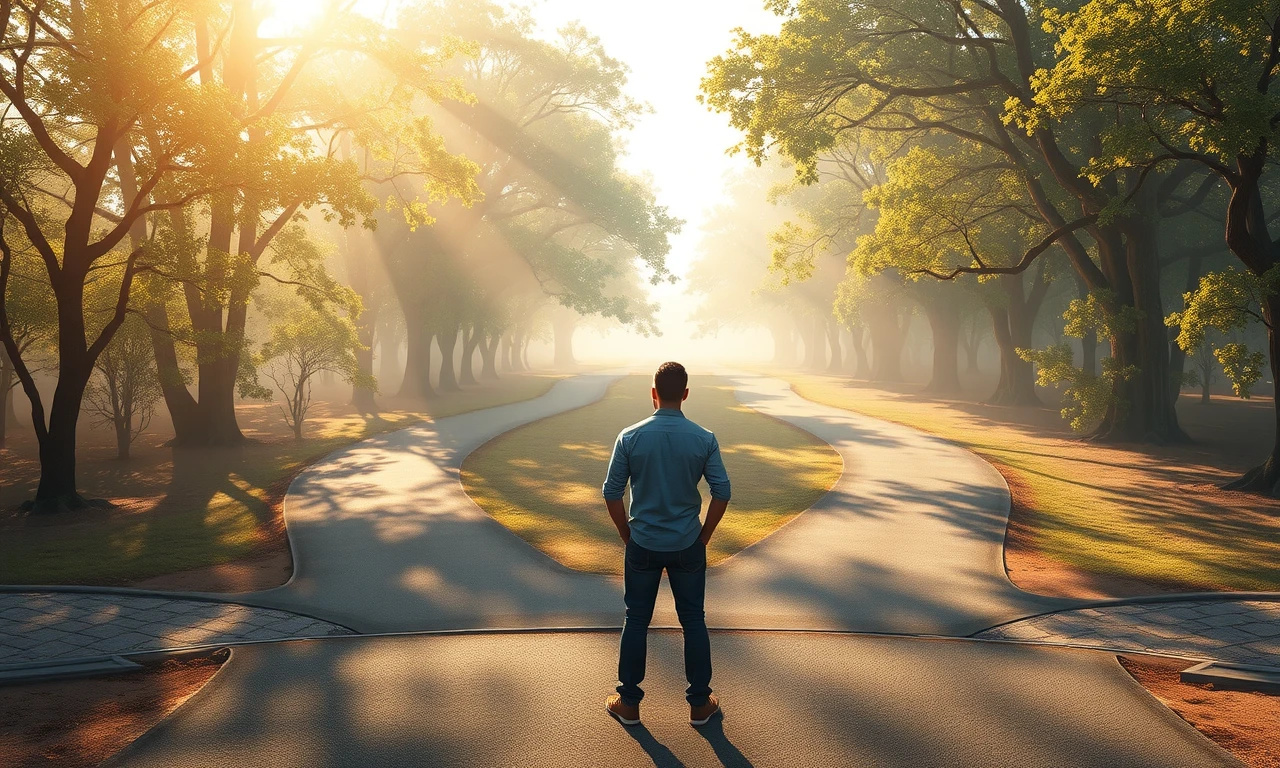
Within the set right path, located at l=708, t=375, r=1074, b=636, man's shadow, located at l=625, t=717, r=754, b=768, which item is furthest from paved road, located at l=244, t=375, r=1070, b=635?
man's shadow, located at l=625, t=717, r=754, b=768

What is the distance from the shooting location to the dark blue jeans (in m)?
4.64

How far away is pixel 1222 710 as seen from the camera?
4.89 meters

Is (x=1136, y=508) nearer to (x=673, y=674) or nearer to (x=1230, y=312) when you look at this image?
(x=1230, y=312)

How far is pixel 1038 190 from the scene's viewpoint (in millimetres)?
20781

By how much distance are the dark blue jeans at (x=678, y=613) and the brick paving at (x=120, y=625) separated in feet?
9.93

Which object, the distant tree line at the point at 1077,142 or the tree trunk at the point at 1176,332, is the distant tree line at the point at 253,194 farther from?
the tree trunk at the point at 1176,332

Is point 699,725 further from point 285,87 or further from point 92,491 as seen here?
point 285,87

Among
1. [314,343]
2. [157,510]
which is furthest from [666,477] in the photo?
[314,343]

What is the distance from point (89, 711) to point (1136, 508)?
13591 millimetres

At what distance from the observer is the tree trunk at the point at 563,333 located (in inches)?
3265

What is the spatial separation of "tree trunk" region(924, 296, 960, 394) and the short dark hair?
3913 cm

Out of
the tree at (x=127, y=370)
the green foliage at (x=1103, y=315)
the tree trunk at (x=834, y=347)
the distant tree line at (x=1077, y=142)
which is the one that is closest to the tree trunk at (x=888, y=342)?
the tree trunk at (x=834, y=347)

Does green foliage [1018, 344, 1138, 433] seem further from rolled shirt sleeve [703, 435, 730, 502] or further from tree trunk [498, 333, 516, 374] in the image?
tree trunk [498, 333, 516, 374]

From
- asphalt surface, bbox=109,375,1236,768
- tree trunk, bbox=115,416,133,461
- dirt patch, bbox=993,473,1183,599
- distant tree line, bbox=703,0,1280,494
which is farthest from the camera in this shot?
tree trunk, bbox=115,416,133,461
